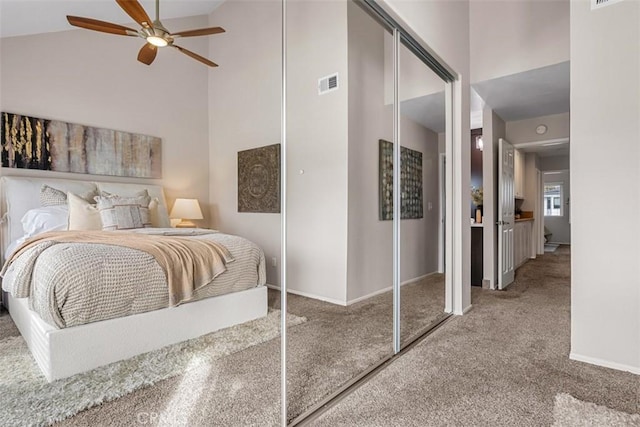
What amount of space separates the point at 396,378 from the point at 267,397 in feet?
2.42

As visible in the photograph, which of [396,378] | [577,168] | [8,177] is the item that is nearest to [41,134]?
[8,177]

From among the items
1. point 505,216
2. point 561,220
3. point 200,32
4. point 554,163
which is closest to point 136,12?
point 200,32

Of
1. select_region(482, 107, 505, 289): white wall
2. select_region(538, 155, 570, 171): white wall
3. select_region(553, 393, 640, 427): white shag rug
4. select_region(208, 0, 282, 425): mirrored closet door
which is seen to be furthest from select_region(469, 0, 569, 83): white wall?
select_region(538, 155, 570, 171): white wall

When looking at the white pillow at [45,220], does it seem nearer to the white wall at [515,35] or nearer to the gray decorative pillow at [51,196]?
the gray decorative pillow at [51,196]

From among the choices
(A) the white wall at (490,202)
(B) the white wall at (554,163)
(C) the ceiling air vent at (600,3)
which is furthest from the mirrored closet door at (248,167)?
(B) the white wall at (554,163)

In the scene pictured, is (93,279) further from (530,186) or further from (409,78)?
(530,186)

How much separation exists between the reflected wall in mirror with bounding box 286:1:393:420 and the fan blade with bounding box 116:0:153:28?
1.62 metres

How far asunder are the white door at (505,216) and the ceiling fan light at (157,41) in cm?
402

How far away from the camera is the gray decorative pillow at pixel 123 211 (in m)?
1.29

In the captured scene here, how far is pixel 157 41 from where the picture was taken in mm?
1344

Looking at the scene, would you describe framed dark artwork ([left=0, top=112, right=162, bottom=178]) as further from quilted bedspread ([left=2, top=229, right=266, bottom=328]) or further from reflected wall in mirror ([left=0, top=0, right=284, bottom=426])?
quilted bedspread ([left=2, top=229, right=266, bottom=328])

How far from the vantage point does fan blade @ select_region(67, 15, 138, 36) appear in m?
1.13

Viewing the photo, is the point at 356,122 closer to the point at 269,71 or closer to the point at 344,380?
the point at 269,71

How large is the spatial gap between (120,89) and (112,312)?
1330 millimetres
